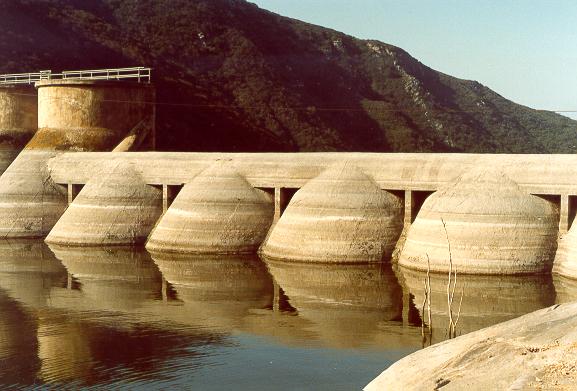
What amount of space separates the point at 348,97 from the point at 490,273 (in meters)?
79.1

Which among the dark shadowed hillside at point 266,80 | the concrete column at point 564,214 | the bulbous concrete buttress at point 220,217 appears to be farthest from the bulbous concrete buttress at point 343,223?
the dark shadowed hillside at point 266,80

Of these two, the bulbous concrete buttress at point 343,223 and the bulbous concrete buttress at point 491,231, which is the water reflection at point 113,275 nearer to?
the bulbous concrete buttress at point 343,223

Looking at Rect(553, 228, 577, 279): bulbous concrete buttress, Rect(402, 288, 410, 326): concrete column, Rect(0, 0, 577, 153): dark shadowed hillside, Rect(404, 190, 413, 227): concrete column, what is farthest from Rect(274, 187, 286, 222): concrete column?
Rect(0, 0, 577, 153): dark shadowed hillside

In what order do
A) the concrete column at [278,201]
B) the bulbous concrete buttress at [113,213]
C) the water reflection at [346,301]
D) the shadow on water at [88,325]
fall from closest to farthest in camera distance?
1. the shadow on water at [88,325]
2. the water reflection at [346,301]
3. the concrete column at [278,201]
4. the bulbous concrete buttress at [113,213]

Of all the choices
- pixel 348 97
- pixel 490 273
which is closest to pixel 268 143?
pixel 348 97

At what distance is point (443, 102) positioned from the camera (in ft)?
382

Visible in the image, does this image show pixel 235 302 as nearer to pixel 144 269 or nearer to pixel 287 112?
pixel 144 269

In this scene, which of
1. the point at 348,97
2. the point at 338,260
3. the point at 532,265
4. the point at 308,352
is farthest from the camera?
the point at 348,97

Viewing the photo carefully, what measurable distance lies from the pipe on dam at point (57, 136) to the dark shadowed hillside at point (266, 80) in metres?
21.7

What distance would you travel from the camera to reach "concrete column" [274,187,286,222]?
41406mm

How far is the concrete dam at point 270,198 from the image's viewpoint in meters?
34.6

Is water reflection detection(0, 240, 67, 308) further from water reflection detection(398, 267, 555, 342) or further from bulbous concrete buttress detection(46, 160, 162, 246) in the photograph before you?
water reflection detection(398, 267, 555, 342)

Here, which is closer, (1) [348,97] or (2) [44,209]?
(2) [44,209]

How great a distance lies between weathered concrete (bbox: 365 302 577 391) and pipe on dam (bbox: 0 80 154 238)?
104 ft
